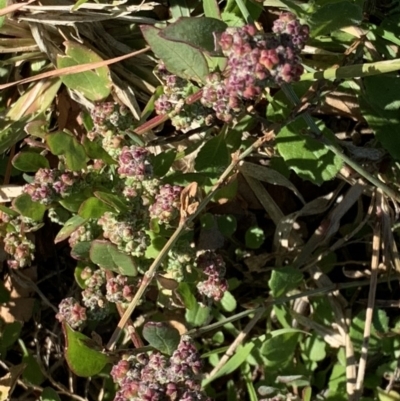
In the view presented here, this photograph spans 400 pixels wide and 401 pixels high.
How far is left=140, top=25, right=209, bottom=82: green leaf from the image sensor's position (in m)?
2.23

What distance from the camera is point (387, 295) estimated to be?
3.36 meters

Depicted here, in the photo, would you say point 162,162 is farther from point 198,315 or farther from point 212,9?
point 198,315

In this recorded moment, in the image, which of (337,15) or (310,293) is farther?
(310,293)

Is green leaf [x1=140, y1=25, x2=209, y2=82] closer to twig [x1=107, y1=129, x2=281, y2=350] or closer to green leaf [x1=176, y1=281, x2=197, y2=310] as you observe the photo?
twig [x1=107, y1=129, x2=281, y2=350]

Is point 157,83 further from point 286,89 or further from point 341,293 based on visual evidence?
point 341,293

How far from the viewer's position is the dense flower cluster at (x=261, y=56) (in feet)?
6.17

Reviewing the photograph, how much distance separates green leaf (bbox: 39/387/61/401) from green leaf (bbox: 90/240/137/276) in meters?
0.87

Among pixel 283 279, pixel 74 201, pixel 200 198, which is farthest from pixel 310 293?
pixel 74 201

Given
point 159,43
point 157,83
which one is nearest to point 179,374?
point 159,43

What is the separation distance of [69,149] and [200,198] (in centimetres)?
49

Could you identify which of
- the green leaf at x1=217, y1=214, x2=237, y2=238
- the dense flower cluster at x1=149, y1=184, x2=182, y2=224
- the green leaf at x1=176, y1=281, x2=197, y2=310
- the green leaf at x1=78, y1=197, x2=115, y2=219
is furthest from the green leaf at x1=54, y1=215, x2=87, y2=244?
the green leaf at x1=217, y1=214, x2=237, y2=238

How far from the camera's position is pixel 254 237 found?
318 cm

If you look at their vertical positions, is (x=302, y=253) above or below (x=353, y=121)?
below

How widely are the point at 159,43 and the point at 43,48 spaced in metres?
0.75
